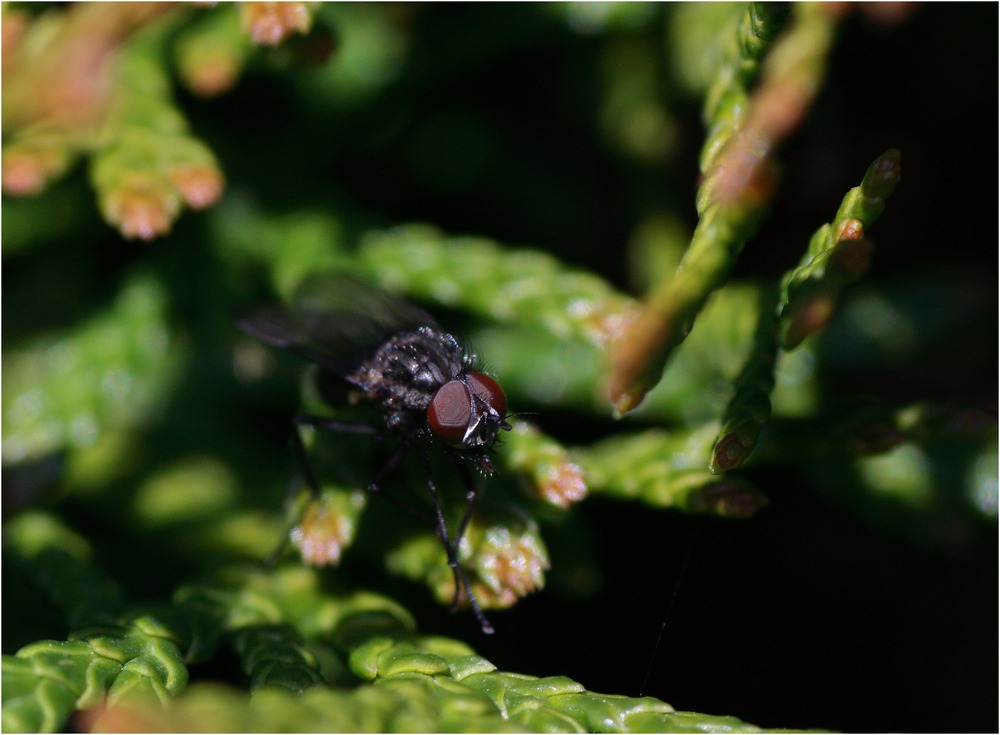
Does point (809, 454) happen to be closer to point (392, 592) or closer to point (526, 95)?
point (392, 592)

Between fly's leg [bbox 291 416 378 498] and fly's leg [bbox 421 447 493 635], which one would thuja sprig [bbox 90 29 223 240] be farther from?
fly's leg [bbox 421 447 493 635]

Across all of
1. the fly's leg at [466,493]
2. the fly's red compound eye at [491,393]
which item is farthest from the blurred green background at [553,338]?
the fly's red compound eye at [491,393]

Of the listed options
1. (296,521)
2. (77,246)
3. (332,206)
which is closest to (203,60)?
(332,206)

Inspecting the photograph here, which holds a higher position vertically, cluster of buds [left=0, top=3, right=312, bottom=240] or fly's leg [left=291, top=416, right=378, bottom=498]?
cluster of buds [left=0, top=3, right=312, bottom=240]

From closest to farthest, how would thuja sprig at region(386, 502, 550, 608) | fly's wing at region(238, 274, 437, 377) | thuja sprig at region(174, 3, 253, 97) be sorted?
thuja sprig at region(386, 502, 550, 608), thuja sprig at region(174, 3, 253, 97), fly's wing at region(238, 274, 437, 377)

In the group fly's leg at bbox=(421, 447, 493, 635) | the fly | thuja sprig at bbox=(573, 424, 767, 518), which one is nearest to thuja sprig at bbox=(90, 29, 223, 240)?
the fly

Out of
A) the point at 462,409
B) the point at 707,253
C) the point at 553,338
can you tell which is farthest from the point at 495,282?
the point at 707,253

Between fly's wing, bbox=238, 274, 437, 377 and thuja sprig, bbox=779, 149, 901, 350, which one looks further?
fly's wing, bbox=238, 274, 437, 377

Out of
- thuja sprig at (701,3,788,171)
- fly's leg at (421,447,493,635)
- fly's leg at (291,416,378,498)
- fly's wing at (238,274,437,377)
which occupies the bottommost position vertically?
fly's leg at (421,447,493,635)

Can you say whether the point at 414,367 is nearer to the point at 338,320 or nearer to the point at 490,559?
the point at 338,320
